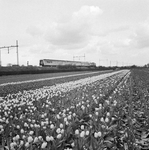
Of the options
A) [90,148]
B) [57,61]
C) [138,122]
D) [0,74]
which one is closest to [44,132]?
[90,148]

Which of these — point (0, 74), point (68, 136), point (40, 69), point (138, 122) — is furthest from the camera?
point (40, 69)

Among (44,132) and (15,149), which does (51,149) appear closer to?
(15,149)

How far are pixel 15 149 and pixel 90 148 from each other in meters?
1.20

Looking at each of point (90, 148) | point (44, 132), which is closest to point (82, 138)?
point (90, 148)

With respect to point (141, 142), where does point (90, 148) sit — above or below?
above

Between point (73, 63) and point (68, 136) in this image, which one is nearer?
point (68, 136)

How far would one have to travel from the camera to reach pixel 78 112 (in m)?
5.75

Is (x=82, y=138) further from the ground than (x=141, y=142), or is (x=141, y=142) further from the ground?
(x=82, y=138)

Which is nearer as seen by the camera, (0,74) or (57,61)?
(0,74)

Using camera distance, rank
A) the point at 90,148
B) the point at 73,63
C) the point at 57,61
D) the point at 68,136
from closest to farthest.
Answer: the point at 90,148
the point at 68,136
the point at 57,61
the point at 73,63

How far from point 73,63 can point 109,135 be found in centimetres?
6607

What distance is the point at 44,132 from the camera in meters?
4.11

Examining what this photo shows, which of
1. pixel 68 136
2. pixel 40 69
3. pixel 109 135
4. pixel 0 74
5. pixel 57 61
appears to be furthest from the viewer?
pixel 57 61

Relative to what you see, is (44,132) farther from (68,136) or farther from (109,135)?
(109,135)
